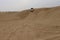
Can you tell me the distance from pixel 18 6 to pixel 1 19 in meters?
0.42

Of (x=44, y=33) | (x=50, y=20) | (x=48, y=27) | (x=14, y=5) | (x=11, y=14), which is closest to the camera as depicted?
(x=44, y=33)

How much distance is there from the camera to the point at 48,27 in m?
1.57

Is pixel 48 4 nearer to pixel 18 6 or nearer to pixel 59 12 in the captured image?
pixel 59 12

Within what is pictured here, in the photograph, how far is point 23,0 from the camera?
81.6 inches

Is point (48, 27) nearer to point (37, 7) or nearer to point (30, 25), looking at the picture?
point (30, 25)

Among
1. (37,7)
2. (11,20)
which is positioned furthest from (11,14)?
(37,7)

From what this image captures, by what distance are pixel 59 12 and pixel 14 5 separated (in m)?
0.79

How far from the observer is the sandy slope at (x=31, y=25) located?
1427 mm

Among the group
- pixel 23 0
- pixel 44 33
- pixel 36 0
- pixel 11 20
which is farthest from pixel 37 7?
pixel 44 33

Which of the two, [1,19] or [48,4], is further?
[48,4]

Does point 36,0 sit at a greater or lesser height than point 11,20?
greater

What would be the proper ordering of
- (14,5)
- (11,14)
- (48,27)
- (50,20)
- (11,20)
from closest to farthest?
(48,27) → (50,20) → (11,20) → (11,14) → (14,5)

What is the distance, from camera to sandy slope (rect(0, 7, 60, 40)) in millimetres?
1427

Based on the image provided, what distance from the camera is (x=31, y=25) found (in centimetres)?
163
